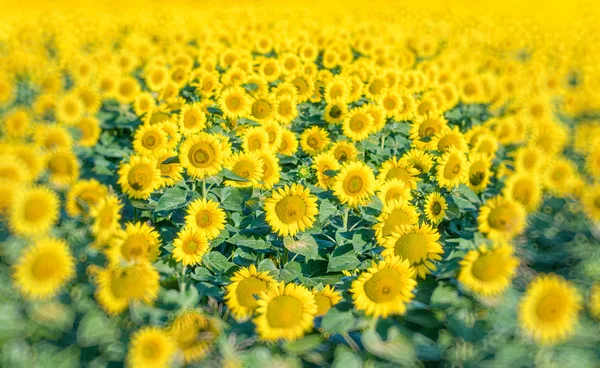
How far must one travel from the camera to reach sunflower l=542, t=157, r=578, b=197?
13.6 ft

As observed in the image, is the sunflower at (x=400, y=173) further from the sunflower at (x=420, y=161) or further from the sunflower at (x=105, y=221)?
the sunflower at (x=105, y=221)

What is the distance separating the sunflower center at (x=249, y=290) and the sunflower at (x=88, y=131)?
3.10 meters

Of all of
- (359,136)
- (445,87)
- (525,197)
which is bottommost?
(525,197)

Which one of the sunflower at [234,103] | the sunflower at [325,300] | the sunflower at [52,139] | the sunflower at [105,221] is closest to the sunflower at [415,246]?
the sunflower at [325,300]

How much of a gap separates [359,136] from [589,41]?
10015 mm

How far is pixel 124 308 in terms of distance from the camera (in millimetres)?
2326

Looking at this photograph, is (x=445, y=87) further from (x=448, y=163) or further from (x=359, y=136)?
(x=448, y=163)

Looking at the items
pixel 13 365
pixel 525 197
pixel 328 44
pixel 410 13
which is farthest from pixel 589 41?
pixel 13 365

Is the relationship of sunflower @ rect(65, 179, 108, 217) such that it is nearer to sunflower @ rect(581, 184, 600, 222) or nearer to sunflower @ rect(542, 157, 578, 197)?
sunflower @ rect(581, 184, 600, 222)

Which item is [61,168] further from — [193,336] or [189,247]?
[193,336]

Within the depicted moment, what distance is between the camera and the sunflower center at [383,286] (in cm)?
226

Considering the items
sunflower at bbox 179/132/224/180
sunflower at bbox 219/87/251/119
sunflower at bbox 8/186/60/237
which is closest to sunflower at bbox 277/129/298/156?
sunflower at bbox 219/87/251/119

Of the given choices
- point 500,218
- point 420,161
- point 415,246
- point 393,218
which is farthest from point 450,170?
point 415,246

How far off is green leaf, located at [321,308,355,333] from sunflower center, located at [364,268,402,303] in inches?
7.3
